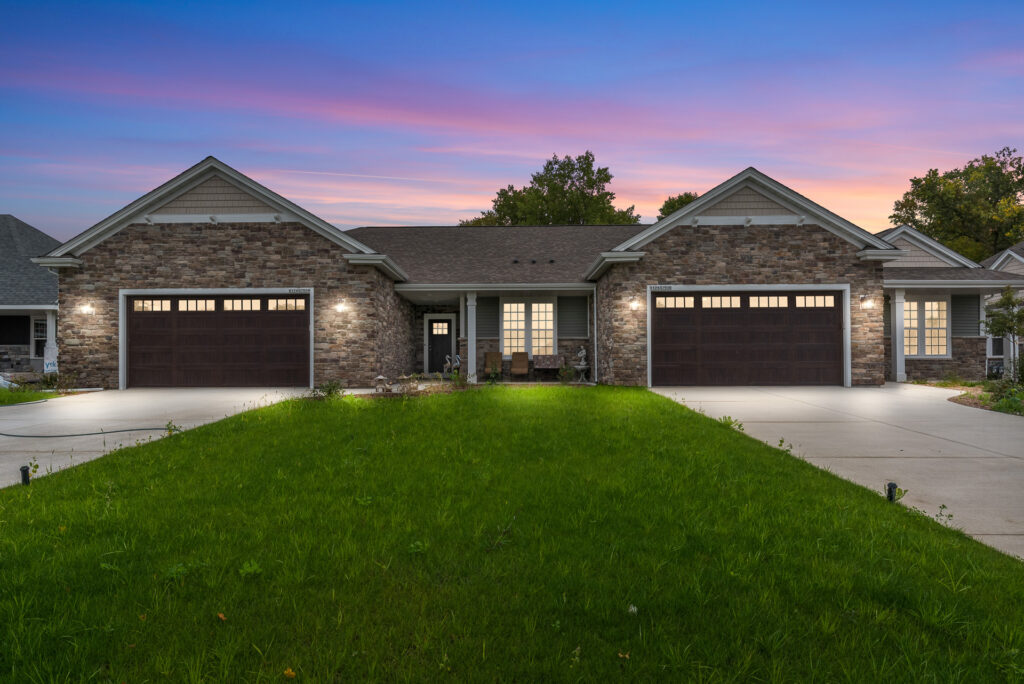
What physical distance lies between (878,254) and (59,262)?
23.6 m

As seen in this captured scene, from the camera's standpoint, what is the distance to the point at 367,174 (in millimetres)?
25469

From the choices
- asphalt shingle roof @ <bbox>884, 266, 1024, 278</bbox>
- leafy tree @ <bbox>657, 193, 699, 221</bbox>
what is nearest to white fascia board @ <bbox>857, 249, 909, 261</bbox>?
asphalt shingle roof @ <bbox>884, 266, 1024, 278</bbox>

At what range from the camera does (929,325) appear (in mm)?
16188

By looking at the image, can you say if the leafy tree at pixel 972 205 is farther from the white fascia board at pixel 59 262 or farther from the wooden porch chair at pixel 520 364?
the white fascia board at pixel 59 262

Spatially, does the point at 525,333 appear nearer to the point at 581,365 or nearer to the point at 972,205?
the point at 581,365

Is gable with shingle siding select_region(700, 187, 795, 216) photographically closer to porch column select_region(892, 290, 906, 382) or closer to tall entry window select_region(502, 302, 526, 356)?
porch column select_region(892, 290, 906, 382)

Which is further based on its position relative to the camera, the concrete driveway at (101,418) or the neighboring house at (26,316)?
the neighboring house at (26,316)

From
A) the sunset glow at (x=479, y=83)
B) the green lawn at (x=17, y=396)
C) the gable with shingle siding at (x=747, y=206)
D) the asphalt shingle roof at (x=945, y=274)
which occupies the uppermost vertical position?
the sunset glow at (x=479, y=83)

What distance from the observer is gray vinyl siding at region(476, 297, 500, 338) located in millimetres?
16938

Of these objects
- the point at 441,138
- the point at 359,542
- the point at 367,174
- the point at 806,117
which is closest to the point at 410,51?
the point at 441,138

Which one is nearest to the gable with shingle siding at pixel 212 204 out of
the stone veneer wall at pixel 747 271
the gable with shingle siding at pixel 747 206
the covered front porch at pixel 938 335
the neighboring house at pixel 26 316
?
the neighboring house at pixel 26 316

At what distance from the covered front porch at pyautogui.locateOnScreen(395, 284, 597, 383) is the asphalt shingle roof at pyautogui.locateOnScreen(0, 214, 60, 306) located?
14545 mm

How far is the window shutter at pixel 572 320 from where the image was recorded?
666 inches

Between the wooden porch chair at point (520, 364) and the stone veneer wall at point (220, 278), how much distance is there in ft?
15.9
